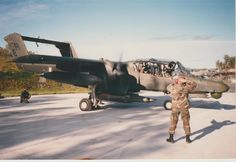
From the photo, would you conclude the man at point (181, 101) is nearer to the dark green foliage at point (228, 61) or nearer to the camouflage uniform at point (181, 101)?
the camouflage uniform at point (181, 101)

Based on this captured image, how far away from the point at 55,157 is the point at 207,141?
13.7ft

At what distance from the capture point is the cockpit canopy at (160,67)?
12914mm

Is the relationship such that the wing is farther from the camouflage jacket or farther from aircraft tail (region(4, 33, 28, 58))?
the camouflage jacket

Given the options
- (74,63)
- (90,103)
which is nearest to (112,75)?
(90,103)

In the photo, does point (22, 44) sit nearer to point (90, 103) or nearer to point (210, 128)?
point (90, 103)

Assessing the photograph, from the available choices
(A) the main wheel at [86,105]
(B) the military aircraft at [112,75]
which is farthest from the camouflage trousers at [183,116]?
(A) the main wheel at [86,105]

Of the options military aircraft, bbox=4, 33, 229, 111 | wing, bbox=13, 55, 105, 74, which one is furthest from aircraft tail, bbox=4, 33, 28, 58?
wing, bbox=13, 55, 105, 74

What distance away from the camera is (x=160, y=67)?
13.4m

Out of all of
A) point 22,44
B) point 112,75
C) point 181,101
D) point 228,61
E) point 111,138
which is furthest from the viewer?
point 22,44

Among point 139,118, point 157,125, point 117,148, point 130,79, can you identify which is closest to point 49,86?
point 130,79

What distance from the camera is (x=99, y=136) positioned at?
8.10 m

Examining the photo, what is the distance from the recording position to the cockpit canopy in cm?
1291

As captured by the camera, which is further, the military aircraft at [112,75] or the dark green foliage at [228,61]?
the military aircraft at [112,75]

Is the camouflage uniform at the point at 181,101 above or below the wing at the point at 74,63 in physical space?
below
